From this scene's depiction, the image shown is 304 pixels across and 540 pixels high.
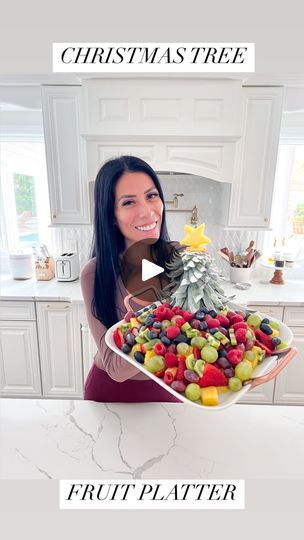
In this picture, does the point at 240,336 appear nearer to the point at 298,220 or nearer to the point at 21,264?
the point at 21,264

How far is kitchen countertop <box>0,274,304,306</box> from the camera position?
72.4 inches

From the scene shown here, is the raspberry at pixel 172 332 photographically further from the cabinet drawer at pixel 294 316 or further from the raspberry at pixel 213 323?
the cabinet drawer at pixel 294 316

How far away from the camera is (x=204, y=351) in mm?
574

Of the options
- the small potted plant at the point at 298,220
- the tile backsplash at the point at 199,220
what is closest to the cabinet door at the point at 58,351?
the tile backsplash at the point at 199,220

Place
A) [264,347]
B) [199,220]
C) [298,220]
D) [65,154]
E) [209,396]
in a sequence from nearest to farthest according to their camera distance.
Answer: [209,396] < [264,347] < [65,154] < [199,220] < [298,220]

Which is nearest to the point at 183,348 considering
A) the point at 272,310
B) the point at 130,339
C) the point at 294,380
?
the point at 130,339

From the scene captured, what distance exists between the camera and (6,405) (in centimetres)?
82

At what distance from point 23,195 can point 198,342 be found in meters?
2.19

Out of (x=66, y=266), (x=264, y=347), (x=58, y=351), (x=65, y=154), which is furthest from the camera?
(x=66, y=266)

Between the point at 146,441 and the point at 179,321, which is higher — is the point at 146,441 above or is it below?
below

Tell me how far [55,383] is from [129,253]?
1.43 m

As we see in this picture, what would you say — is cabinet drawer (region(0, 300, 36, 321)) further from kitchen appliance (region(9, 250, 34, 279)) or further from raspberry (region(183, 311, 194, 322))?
raspberry (region(183, 311, 194, 322))

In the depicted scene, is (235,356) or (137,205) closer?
(235,356)

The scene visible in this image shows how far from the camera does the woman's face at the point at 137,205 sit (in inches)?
33.9
